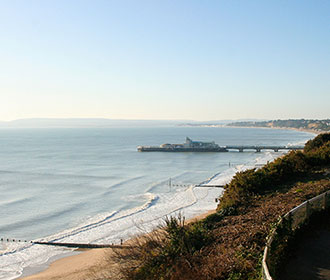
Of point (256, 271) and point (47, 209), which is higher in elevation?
point (256, 271)

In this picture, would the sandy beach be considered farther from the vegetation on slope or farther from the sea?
the vegetation on slope

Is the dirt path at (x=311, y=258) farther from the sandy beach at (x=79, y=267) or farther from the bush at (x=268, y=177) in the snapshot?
the sandy beach at (x=79, y=267)

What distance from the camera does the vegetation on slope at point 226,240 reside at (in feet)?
33.4

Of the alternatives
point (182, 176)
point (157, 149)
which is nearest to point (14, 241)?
point (182, 176)

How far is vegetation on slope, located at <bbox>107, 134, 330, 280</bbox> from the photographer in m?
10.2

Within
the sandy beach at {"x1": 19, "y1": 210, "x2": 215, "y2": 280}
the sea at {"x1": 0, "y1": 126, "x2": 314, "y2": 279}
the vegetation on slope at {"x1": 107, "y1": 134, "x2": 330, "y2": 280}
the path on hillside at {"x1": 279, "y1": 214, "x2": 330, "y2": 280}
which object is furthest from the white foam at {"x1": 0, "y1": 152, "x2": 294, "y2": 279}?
the path on hillside at {"x1": 279, "y1": 214, "x2": 330, "y2": 280}

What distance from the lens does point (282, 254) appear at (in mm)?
9523

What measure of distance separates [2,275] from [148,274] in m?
11.2

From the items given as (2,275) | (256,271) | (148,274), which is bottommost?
(2,275)

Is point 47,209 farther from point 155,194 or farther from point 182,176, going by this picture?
point 182,176

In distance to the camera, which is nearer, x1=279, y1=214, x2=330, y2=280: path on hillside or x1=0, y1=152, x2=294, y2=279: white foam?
x1=279, y1=214, x2=330, y2=280: path on hillside

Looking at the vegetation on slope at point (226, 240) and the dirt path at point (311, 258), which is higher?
the dirt path at point (311, 258)

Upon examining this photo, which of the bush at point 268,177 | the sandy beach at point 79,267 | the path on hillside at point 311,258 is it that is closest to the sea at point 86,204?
the sandy beach at point 79,267

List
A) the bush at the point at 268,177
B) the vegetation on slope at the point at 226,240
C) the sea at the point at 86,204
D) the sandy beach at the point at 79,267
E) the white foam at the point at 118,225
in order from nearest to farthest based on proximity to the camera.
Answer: the vegetation on slope at the point at 226,240, the sandy beach at the point at 79,267, the bush at the point at 268,177, the white foam at the point at 118,225, the sea at the point at 86,204
